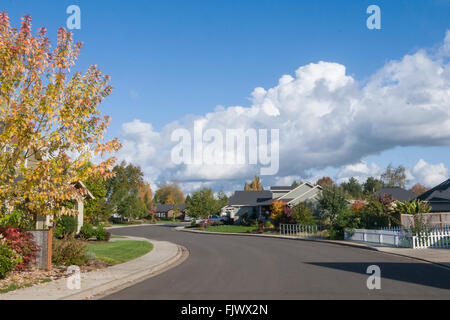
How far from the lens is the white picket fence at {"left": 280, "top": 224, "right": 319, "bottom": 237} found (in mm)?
33438

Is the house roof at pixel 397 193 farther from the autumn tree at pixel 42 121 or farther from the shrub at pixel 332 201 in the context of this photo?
the autumn tree at pixel 42 121

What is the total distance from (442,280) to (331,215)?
21853mm

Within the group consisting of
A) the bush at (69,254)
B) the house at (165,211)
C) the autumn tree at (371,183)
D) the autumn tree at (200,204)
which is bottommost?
the house at (165,211)

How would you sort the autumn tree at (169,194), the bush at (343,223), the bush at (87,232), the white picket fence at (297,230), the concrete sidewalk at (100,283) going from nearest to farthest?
the concrete sidewalk at (100,283) → the bush at (343,223) → the bush at (87,232) → the white picket fence at (297,230) → the autumn tree at (169,194)

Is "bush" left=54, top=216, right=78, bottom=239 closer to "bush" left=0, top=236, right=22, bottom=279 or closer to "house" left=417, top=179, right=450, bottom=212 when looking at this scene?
"bush" left=0, top=236, right=22, bottom=279

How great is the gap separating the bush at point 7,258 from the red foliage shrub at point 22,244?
29cm

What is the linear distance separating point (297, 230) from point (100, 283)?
25.7 meters

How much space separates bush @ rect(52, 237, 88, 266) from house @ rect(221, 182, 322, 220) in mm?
27579

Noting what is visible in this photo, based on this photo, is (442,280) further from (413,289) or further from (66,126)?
(66,126)

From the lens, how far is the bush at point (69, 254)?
14894 mm

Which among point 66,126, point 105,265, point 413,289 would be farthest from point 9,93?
point 413,289

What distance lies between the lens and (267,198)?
57.4 meters

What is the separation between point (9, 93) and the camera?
1154 cm
